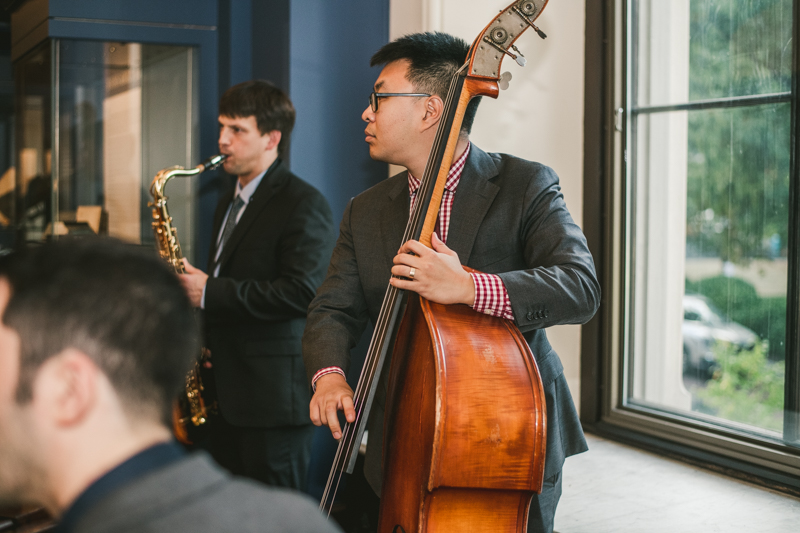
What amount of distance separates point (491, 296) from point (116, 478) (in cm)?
84

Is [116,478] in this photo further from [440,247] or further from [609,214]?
[609,214]

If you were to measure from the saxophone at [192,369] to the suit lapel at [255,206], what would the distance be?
0.85 feet

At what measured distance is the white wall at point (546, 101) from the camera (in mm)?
2568

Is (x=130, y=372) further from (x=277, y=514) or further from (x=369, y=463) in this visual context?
(x=369, y=463)

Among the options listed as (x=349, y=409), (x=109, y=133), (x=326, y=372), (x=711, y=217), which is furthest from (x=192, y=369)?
(x=711, y=217)

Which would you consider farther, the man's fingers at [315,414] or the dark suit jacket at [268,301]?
the dark suit jacket at [268,301]

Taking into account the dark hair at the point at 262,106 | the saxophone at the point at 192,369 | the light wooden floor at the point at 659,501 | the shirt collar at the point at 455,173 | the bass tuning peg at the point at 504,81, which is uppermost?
the dark hair at the point at 262,106

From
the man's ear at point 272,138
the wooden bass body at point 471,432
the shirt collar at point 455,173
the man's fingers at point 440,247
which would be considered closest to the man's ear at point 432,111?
the shirt collar at point 455,173

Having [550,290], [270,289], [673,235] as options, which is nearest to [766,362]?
[673,235]

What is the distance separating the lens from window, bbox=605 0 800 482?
2.03 metres

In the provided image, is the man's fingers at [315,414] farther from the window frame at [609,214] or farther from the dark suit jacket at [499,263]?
the window frame at [609,214]

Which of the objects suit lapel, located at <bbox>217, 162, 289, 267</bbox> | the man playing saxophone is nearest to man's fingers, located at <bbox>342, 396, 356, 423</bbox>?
the man playing saxophone

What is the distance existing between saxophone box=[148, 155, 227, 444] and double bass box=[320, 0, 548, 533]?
4.88 ft

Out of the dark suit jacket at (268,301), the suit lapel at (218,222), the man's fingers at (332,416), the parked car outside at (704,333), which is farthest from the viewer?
the suit lapel at (218,222)
